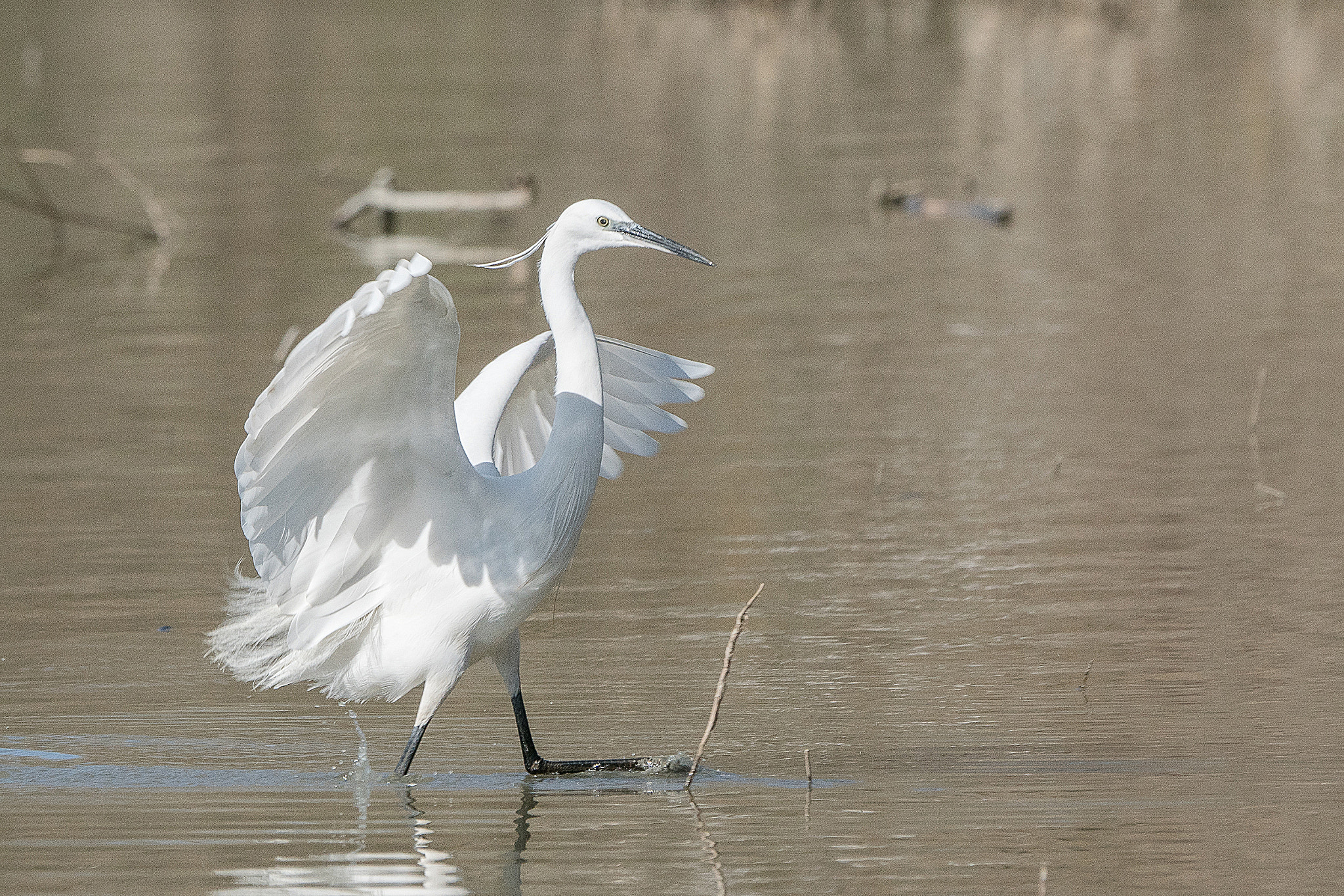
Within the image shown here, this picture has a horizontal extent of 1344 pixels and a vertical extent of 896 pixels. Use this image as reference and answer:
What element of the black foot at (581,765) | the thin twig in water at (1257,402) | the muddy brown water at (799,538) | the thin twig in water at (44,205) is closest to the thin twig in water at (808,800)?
the muddy brown water at (799,538)

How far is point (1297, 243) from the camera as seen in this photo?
17.2 metres

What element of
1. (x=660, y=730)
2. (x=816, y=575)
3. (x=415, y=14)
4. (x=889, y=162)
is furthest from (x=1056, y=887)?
(x=415, y=14)

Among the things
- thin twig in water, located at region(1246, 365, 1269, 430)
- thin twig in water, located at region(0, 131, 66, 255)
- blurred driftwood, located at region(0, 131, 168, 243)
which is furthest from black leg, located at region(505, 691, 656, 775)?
blurred driftwood, located at region(0, 131, 168, 243)

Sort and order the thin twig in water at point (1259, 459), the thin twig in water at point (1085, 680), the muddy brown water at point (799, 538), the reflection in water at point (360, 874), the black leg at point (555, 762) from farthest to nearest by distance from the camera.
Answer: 1. the thin twig in water at point (1259, 459)
2. the thin twig in water at point (1085, 680)
3. the black leg at point (555, 762)
4. the muddy brown water at point (799, 538)
5. the reflection in water at point (360, 874)

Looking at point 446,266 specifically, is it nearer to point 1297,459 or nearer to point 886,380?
point 886,380

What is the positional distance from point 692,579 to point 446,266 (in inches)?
379

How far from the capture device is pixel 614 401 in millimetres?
8109

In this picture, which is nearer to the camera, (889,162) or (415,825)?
(415,825)

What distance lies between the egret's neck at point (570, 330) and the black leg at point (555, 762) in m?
1.11

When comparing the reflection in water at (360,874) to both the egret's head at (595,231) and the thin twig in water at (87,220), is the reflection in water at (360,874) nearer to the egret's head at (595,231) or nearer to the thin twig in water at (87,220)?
the egret's head at (595,231)

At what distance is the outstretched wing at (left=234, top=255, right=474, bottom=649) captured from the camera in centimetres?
602

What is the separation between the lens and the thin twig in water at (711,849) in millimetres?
5792

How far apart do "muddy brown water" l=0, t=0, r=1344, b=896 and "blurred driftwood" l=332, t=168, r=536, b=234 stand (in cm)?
41

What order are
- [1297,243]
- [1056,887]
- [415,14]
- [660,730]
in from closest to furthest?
[1056,887] < [660,730] < [1297,243] < [415,14]
